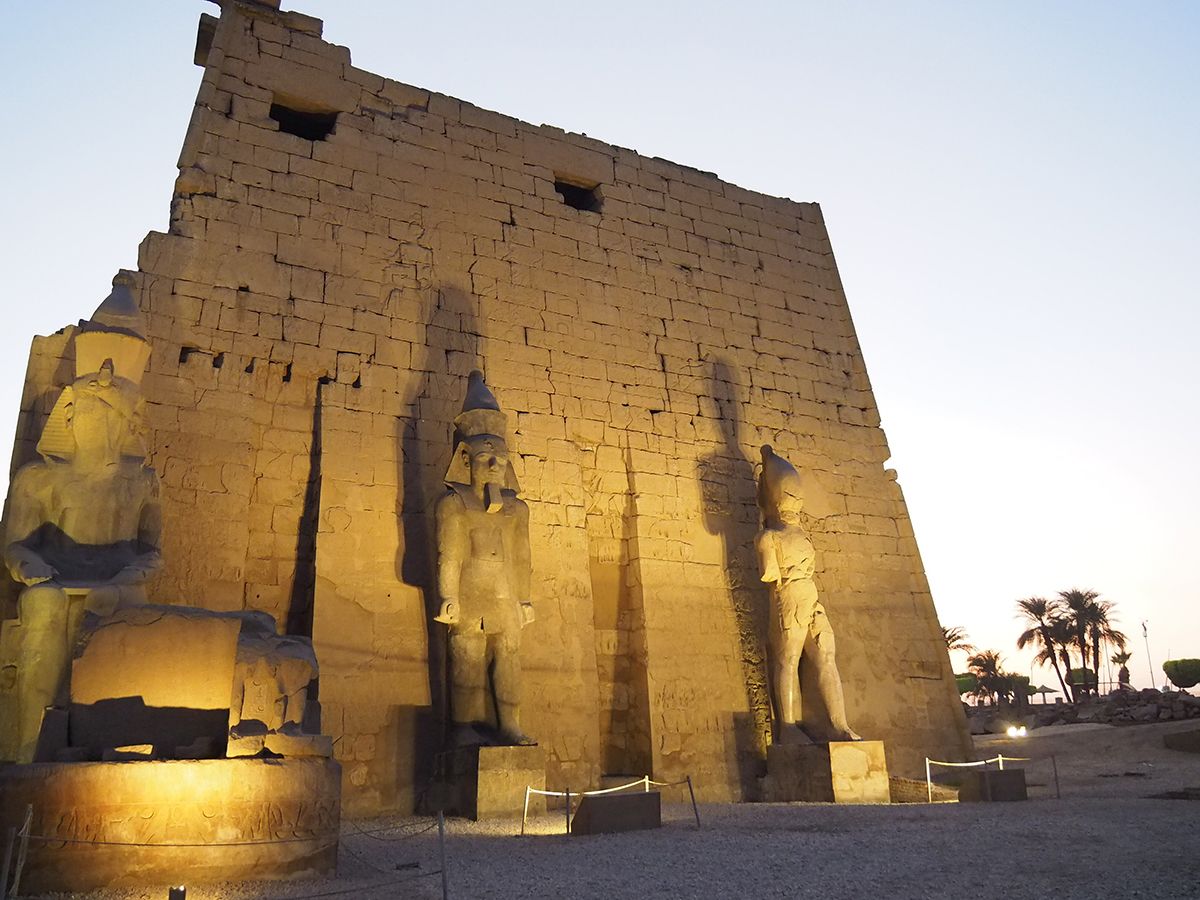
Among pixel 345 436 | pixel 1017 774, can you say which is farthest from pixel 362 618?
pixel 1017 774

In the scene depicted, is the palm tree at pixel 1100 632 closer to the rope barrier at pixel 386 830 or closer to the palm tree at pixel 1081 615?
the palm tree at pixel 1081 615

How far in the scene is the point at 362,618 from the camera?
589 cm

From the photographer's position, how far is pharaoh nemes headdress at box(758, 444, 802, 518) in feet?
22.8

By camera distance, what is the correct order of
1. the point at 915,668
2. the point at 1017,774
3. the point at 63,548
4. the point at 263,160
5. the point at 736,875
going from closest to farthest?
the point at 736,875
the point at 63,548
the point at 1017,774
the point at 263,160
the point at 915,668

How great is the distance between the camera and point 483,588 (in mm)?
5609

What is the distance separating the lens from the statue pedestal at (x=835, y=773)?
20.5 ft

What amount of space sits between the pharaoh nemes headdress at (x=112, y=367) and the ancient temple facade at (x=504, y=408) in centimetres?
113

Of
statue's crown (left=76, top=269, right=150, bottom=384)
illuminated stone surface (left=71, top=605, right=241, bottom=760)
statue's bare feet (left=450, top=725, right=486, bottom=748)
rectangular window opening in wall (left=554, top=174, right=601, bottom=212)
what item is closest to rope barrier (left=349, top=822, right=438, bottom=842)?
statue's bare feet (left=450, top=725, right=486, bottom=748)

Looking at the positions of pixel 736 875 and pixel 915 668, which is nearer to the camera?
pixel 736 875

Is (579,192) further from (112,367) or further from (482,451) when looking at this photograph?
(112,367)

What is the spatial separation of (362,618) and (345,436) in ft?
4.24

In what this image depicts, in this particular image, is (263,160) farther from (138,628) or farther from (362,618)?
(138,628)

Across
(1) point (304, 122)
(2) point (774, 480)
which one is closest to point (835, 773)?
(2) point (774, 480)

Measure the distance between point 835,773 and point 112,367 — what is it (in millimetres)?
5161
